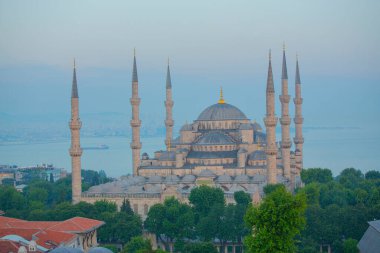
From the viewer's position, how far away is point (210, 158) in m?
38.0

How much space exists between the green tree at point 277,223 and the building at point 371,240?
→ 3.83 metres

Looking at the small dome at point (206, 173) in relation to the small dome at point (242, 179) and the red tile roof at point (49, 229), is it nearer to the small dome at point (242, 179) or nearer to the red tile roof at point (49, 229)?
the small dome at point (242, 179)

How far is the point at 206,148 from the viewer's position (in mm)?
38875

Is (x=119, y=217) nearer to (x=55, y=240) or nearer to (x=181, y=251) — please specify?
(x=181, y=251)

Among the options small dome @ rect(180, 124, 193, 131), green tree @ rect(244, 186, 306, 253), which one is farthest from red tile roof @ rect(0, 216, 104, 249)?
small dome @ rect(180, 124, 193, 131)

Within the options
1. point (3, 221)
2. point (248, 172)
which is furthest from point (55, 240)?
point (248, 172)

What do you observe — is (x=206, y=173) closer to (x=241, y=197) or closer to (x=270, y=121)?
(x=270, y=121)

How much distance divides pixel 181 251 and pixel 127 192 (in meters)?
8.63

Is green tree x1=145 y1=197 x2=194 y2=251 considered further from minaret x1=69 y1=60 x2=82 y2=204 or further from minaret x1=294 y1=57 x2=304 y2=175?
minaret x1=294 y1=57 x2=304 y2=175

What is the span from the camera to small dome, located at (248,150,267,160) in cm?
3762

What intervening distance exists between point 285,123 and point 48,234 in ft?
60.4

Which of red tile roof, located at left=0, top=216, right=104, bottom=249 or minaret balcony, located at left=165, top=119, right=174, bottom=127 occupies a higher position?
minaret balcony, located at left=165, top=119, right=174, bottom=127

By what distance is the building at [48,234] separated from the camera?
22.1 meters

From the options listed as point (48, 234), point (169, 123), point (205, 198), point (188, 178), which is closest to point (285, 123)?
point (188, 178)
